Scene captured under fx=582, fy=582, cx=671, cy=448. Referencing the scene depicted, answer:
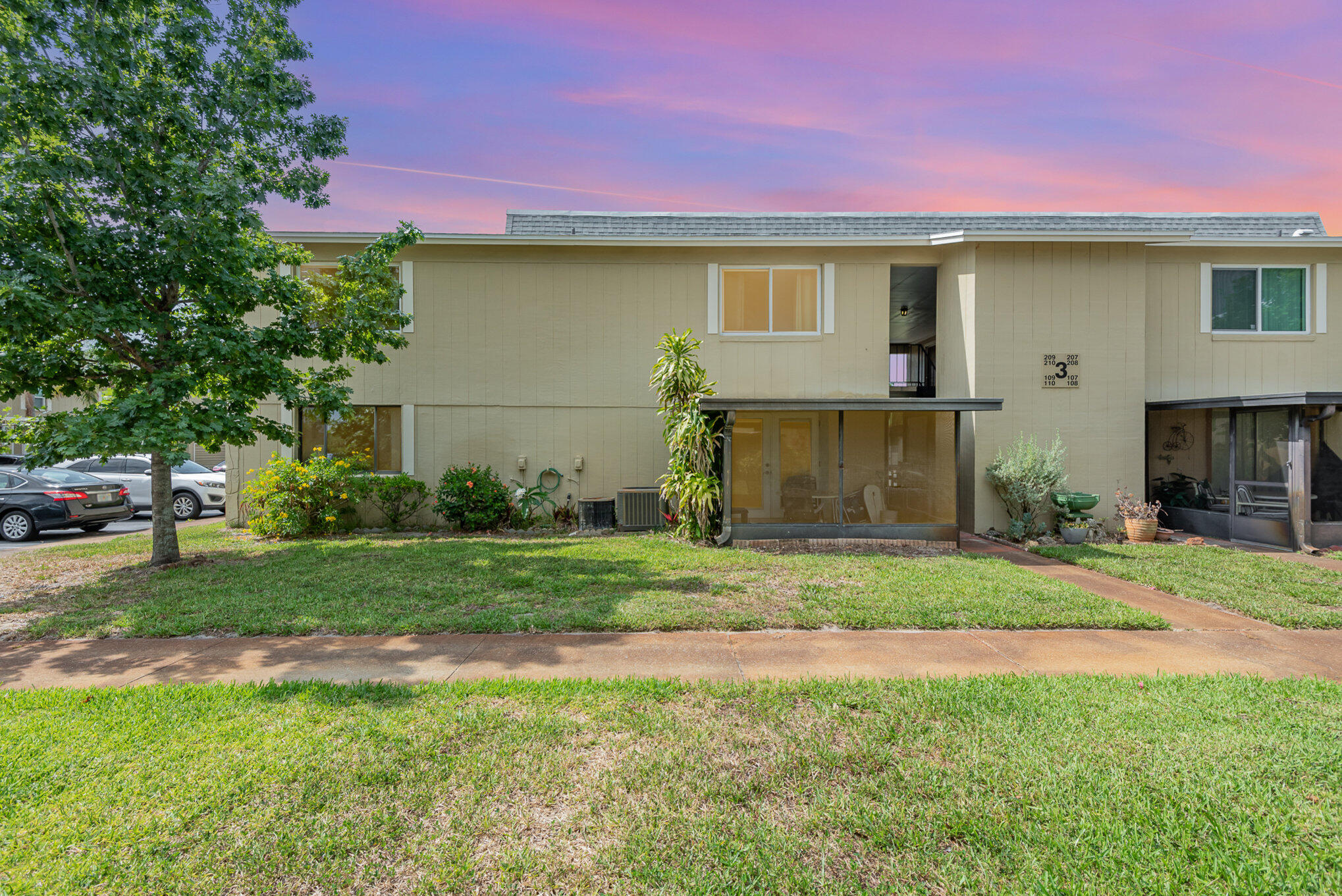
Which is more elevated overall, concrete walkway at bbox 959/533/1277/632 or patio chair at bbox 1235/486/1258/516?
patio chair at bbox 1235/486/1258/516

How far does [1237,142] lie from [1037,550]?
7.20 metres

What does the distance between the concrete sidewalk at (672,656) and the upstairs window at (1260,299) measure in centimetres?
847

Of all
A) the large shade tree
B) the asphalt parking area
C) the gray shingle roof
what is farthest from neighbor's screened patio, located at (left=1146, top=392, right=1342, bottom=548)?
the asphalt parking area

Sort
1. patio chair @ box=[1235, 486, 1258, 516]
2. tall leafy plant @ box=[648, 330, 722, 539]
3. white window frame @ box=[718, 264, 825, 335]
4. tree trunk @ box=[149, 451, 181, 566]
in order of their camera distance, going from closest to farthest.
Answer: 1. tree trunk @ box=[149, 451, 181, 566]
2. tall leafy plant @ box=[648, 330, 722, 539]
3. patio chair @ box=[1235, 486, 1258, 516]
4. white window frame @ box=[718, 264, 825, 335]

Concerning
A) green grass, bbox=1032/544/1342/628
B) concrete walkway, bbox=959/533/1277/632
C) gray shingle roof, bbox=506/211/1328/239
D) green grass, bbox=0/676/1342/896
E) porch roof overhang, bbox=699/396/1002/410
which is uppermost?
gray shingle roof, bbox=506/211/1328/239

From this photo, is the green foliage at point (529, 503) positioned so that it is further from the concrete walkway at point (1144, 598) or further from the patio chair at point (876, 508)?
the concrete walkway at point (1144, 598)

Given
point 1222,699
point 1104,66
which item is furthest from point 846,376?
point 1222,699

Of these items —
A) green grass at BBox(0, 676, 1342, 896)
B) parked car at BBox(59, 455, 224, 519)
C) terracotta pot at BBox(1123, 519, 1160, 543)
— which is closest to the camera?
green grass at BBox(0, 676, 1342, 896)

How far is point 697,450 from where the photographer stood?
8844mm

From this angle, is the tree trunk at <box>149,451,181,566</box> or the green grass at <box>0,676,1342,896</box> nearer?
the green grass at <box>0,676,1342,896</box>

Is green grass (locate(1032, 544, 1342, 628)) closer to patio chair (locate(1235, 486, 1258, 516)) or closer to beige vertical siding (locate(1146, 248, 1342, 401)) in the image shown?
patio chair (locate(1235, 486, 1258, 516))

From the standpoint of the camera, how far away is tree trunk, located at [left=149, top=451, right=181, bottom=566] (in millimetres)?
7453

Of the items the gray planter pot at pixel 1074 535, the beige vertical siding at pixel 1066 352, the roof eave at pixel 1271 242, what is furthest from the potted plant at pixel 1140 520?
the roof eave at pixel 1271 242

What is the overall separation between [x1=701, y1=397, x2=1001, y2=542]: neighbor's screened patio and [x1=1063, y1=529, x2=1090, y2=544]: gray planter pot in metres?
1.99
